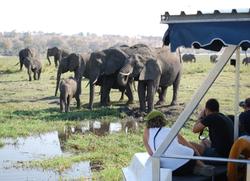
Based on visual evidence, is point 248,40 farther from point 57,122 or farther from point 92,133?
point 57,122

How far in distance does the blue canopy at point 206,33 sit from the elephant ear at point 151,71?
47.1 feet

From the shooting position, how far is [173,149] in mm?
6012

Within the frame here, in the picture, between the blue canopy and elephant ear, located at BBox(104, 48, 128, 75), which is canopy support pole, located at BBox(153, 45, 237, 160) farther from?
elephant ear, located at BBox(104, 48, 128, 75)

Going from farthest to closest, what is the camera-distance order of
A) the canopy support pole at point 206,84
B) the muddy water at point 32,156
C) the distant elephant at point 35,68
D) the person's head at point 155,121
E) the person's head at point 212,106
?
the distant elephant at point 35,68 < the muddy water at point 32,156 < the person's head at point 212,106 < the person's head at point 155,121 < the canopy support pole at point 206,84

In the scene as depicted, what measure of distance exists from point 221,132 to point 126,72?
13.3m

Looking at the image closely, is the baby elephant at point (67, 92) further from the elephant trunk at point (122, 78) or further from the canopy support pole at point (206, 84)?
the canopy support pole at point (206, 84)

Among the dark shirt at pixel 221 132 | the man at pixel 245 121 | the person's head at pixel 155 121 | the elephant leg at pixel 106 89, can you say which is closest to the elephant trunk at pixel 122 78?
the elephant leg at pixel 106 89

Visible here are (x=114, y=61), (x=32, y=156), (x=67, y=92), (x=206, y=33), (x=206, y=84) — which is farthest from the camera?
(x=114, y=61)

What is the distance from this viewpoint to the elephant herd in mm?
19578

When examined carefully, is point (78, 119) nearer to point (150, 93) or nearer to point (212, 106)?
point (150, 93)

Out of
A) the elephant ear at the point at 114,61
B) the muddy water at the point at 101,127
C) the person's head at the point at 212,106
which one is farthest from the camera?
the elephant ear at the point at 114,61

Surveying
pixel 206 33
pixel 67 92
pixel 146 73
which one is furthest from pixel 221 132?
pixel 146 73

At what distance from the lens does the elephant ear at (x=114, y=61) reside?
20744mm

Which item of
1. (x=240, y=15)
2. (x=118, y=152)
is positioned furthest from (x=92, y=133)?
(x=240, y=15)
